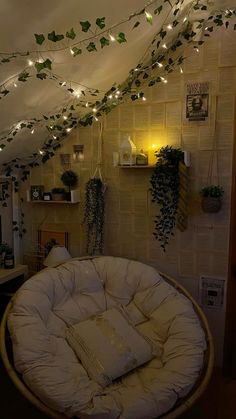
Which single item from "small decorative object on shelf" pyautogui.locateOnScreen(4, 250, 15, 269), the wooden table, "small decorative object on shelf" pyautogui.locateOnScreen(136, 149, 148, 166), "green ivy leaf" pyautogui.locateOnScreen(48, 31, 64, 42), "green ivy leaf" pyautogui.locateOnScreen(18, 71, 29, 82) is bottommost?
the wooden table

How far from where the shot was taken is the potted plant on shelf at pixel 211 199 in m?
2.14

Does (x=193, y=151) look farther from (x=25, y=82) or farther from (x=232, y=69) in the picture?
(x=25, y=82)

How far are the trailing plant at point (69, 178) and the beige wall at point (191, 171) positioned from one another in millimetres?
70

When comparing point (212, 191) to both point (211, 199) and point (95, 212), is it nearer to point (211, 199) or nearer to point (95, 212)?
point (211, 199)

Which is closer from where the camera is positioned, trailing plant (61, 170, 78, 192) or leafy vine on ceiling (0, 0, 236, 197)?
leafy vine on ceiling (0, 0, 236, 197)

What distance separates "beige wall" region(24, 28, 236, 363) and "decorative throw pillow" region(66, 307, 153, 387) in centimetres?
67

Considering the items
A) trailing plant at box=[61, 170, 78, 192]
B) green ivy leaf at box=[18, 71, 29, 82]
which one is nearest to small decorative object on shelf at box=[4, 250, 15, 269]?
trailing plant at box=[61, 170, 78, 192]

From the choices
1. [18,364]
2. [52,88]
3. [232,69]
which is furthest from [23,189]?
[232,69]

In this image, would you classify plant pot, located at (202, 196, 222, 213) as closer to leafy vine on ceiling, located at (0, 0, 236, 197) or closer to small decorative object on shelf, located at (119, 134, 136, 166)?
small decorative object on shelf, located at (119, 134, 136, 166)

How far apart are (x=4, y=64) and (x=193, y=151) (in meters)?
1.39

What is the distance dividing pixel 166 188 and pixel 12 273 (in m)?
1.46

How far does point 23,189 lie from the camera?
9.47ft

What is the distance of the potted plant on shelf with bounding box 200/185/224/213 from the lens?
214cm

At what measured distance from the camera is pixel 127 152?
→ 2365mm
